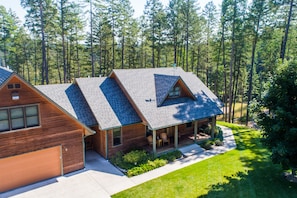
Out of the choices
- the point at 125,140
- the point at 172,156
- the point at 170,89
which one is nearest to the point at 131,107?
the point at 125,140

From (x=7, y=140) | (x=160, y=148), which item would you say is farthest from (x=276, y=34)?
(x=7, y=140)

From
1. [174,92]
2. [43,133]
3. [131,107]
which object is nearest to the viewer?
[43,133]

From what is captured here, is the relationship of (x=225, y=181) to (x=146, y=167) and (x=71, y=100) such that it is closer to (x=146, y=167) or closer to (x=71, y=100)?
(x=146, y=167)

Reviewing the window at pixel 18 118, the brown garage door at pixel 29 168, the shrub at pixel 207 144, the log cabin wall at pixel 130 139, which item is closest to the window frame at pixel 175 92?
the log cabin wall at pixel 130 139

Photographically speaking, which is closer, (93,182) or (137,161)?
(93,182)

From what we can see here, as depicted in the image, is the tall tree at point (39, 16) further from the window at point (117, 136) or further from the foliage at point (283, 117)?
the foliage at point (283, 117)

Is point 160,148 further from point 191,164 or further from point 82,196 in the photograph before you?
point 82,196
